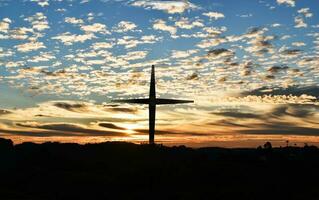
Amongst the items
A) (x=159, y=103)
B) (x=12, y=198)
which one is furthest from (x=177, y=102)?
(x=12, y=198)

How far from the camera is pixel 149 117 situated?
190 meters

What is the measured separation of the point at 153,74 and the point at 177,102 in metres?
13.4

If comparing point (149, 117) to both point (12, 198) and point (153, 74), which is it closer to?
point (153, 74)

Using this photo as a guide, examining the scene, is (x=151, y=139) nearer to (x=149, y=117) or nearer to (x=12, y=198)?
(x=149, y=117)

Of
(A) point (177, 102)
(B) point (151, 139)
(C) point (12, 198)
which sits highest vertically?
(A) point (177, 102)

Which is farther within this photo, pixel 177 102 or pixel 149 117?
pixel 149 117

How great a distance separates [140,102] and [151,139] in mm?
15663

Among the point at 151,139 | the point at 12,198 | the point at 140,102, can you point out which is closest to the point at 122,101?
the point at 140,102

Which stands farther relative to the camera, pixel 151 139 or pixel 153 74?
pixel 151 139

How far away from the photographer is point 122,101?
181 m

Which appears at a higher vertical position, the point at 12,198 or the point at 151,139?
the point at 151,139

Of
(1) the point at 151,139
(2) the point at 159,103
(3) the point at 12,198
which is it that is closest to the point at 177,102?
(2) the point at 159,103

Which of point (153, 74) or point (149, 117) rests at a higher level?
point (153, 74)

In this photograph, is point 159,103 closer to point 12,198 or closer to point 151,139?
point 151,139
